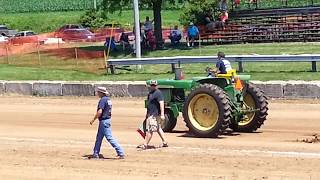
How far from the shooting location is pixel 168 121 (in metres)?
16.2

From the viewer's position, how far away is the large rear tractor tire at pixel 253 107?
615 inches

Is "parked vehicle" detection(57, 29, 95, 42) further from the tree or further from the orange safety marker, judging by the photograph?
the orange safety marker

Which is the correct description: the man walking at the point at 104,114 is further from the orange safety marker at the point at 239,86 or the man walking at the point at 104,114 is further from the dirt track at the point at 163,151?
the orange safety marker at the point at 239,86

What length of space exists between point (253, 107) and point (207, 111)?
47.5 inches

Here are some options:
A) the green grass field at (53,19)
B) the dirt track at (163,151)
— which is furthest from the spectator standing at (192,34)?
the green grass field at (53,19)

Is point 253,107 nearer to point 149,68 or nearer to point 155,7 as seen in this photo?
point 149,68

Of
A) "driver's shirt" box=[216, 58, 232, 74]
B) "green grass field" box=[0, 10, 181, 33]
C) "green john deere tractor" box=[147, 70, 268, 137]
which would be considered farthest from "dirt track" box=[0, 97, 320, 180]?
"green grass field" box=[0, 10, 181, 33]

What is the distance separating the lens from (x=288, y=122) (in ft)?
57.2

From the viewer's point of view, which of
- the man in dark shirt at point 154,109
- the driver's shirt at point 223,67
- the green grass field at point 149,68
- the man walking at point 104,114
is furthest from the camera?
the green grass field at point 149,68

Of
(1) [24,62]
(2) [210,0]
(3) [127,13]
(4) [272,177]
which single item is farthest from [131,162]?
(3) [127,13]

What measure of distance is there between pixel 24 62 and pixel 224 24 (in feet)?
44.9

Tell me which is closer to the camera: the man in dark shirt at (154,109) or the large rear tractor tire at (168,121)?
the man in dark shirt at (154,109)

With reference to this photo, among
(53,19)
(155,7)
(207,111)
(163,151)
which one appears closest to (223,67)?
(207,111)

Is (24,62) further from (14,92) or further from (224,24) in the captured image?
(224,24)
